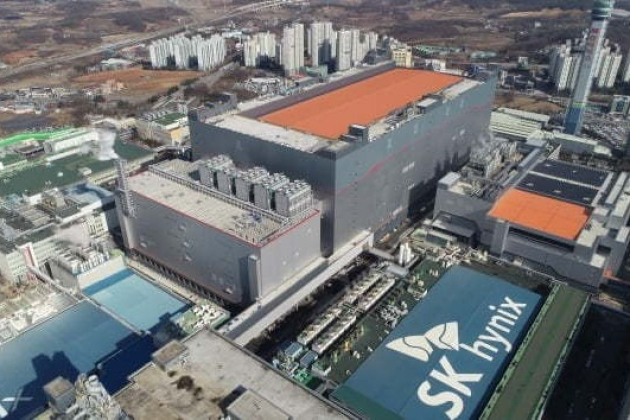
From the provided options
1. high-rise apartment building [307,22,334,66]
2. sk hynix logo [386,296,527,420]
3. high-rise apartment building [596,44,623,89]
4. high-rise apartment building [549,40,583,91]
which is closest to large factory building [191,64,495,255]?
sk hynix logo [386,296,527,420]

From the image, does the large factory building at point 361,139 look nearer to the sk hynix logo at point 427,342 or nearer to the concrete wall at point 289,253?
the concrete wall at point 289,253

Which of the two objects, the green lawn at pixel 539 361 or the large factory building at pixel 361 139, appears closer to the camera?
the green lawn at pixel 539 361

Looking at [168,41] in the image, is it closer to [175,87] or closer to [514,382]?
[175,87]

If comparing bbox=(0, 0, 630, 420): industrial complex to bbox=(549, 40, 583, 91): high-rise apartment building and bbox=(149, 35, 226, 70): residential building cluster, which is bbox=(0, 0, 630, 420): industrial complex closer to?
bbox=(549, 40, 583, 91): high-rise apartment building

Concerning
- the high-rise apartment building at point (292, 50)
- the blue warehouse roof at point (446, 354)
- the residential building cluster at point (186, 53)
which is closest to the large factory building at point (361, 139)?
the blue warehouse roof at point (446, 354)

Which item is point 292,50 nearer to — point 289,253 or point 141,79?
point 141,79

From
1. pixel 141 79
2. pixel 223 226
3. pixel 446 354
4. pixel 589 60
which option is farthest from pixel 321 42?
pixel 446 354
